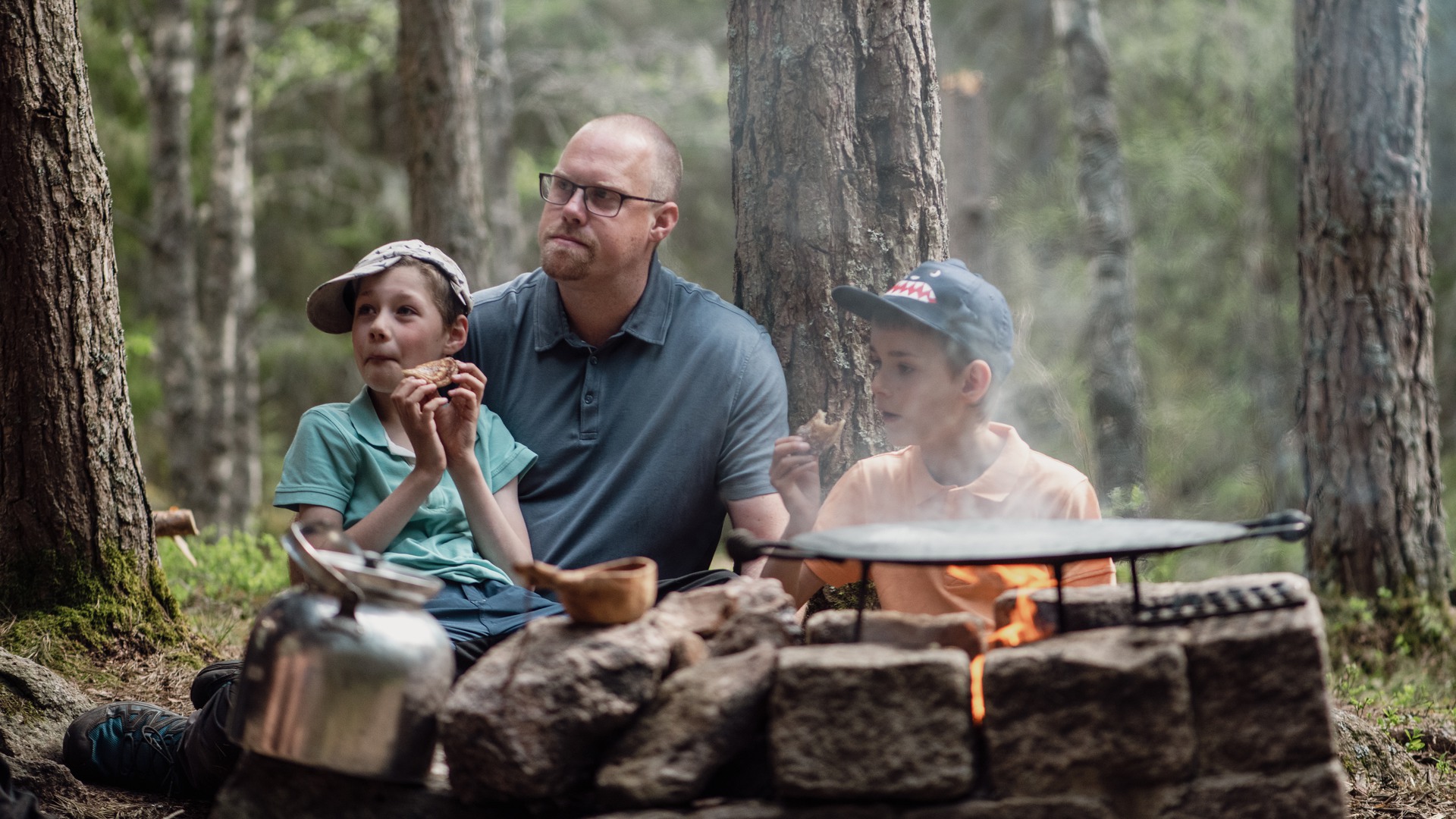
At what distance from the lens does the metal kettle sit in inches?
96.1

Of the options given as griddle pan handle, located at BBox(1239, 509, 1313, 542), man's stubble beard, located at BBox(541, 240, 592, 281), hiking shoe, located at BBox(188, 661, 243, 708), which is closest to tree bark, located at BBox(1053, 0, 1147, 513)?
man's stubble beard, located at BBox(541, 240, 592, 281)


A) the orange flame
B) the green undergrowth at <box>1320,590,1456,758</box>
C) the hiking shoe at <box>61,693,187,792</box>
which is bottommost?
the green undergrowth at <box>1320,590,1456,758</box>

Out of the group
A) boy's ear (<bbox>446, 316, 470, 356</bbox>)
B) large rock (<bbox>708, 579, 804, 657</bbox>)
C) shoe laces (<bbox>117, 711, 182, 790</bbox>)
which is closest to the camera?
large rock (<bbox>708, 579, 804, 657</bbox>)

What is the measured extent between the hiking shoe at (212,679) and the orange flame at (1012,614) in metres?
1.80

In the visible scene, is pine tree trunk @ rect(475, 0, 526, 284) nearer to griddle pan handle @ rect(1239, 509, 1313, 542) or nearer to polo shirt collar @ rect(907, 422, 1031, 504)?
polo shirt collar @ rect(907, 422, 1031, 504)

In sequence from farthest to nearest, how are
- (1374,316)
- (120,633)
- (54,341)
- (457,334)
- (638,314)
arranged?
(1374,316)
(120,633)
(54,341)
(638,314)
(457,334)

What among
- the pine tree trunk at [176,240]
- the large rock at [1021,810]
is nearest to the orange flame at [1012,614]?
the large rock at [1021,810]

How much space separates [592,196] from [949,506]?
52.1 inches

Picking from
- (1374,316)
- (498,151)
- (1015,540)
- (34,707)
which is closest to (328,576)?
(1015,540)

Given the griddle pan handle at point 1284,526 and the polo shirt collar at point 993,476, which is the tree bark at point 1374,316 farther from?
the griddle pan handle at point 1284,526

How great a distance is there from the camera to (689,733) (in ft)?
7.75

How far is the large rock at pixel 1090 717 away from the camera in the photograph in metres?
2.26

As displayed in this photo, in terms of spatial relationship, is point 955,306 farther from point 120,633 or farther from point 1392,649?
point 1392,649

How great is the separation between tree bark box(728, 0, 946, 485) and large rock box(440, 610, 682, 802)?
1.56 m
